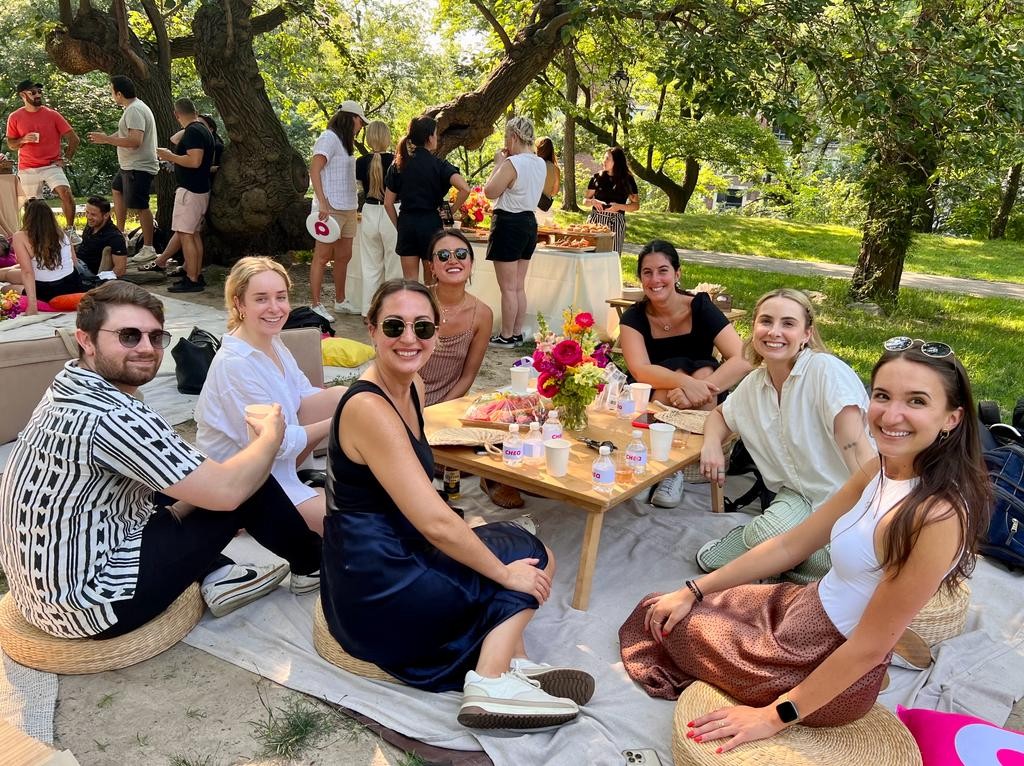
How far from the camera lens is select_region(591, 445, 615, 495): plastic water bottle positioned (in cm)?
305

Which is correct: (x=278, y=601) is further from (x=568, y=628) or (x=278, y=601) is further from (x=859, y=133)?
(x=859, y=133)

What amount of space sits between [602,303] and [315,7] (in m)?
7.30

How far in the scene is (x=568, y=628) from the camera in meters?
2.99

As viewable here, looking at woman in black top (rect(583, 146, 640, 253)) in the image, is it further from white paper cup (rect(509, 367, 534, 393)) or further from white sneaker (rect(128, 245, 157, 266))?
white paper cup (rect(509, 367, 534, 393))

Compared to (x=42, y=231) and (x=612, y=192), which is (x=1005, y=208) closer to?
(x=612, y=192)

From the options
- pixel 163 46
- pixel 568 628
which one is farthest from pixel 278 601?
pixel 163 46

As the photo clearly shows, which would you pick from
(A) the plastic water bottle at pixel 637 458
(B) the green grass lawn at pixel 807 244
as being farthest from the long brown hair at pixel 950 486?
(B) the green grass lawn at pixel 807 244

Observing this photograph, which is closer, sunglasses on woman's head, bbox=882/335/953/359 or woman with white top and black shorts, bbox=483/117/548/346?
sunglasses on woman's head, bbox=882/335/953/359

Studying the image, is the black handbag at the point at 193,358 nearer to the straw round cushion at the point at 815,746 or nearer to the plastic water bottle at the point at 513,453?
the plastic water bottle at the point at 513,453

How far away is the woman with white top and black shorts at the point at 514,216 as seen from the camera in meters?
6.77

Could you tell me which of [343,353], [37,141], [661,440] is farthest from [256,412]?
[37,141]

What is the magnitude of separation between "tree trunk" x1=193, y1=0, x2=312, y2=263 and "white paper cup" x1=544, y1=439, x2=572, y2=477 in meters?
7.45

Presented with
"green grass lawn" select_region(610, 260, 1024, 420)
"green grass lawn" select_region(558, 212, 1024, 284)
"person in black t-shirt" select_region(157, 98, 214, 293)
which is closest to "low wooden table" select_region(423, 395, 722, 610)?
"green grass lawn" select_region(610, 260, 1024, 420)

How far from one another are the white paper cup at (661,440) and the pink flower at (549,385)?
18.4 inches
